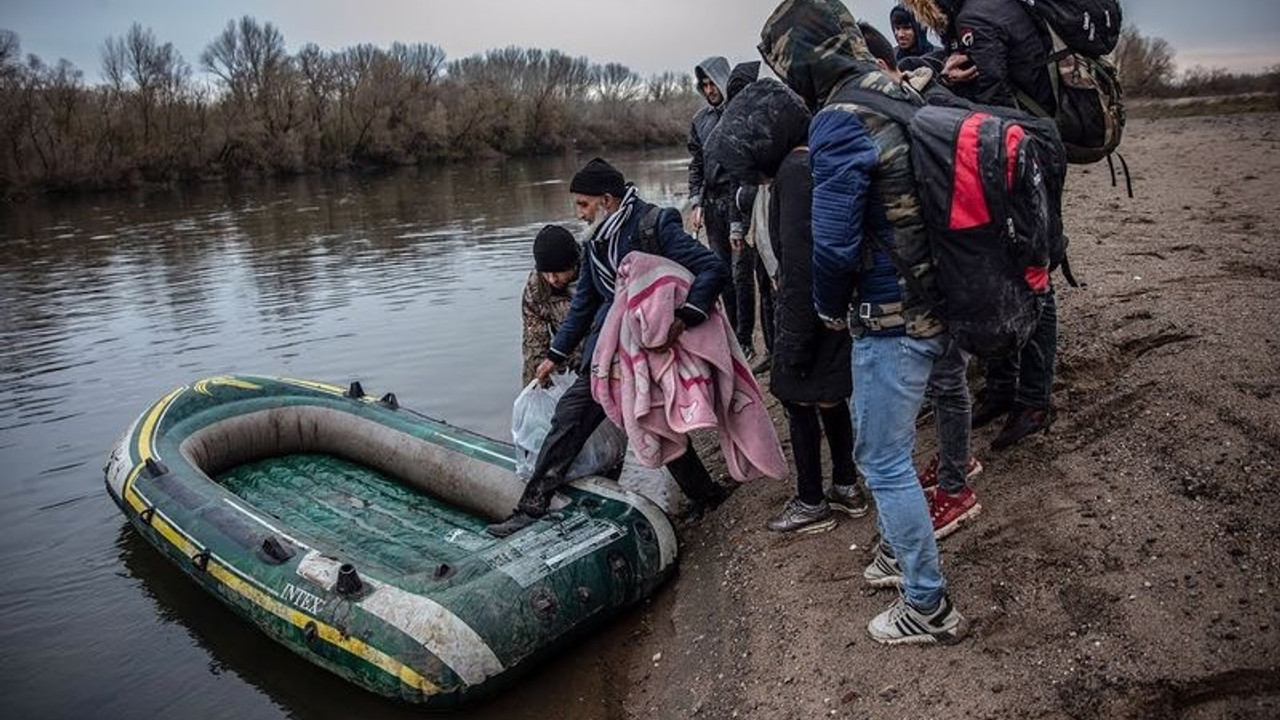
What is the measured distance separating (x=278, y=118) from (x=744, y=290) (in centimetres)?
4282

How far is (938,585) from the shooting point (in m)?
3.08

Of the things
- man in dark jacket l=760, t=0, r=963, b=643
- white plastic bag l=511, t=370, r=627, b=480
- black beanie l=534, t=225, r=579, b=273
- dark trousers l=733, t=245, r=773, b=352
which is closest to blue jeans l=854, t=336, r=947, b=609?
man in dark jacket l=760, t=0, r=963, b=643

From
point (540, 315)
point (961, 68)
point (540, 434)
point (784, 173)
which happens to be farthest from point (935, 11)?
point (540, 434)

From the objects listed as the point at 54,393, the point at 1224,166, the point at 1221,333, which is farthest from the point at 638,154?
the point at 1221,333

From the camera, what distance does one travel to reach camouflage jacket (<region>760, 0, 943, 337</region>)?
2742 millimetres

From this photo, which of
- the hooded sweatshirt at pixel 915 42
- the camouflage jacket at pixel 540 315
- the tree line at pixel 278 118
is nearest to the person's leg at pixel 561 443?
the camouflage jacket at pixel 540 315

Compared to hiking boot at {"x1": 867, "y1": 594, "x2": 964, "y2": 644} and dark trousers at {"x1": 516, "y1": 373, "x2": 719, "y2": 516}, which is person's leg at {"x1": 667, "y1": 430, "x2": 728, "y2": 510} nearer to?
dark trousers at {"x1": 516, "y1": 373, "x2": 719, "y2": 516}

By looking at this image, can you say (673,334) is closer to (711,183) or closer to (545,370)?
(545,370)

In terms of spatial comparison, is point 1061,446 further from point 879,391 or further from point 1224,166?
point 1224,166

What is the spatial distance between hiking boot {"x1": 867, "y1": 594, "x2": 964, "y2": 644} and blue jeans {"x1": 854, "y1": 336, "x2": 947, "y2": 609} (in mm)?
196

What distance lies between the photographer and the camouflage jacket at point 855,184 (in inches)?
108

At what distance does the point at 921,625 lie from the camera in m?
3.16

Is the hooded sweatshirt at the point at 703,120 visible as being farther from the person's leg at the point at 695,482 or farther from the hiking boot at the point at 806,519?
the hiking boot at the point at 806,519

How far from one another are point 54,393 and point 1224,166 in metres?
15.0
